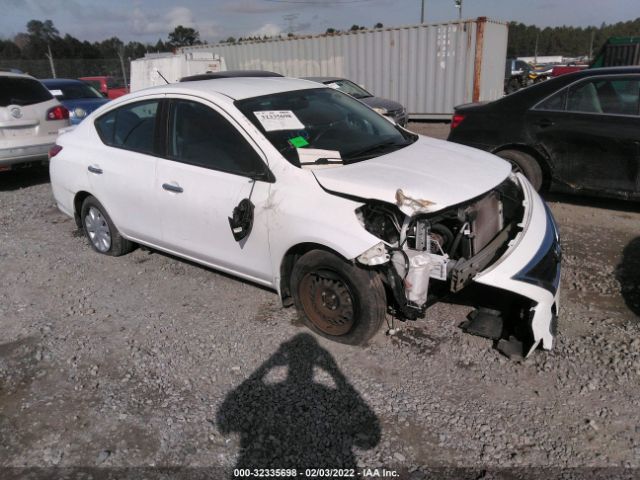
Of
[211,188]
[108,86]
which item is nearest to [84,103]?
[211,188]

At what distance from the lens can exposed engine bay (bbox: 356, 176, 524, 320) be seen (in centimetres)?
308

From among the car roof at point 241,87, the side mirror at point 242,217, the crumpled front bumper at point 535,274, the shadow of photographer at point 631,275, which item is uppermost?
the car roof at point 241,87

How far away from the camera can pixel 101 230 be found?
5234mm

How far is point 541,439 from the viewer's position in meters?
2.65

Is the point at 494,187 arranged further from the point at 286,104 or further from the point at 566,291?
the point at 286,104

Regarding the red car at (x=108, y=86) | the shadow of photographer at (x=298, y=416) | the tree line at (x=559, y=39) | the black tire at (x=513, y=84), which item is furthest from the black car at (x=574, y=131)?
the tree line at (x=559, y=39)

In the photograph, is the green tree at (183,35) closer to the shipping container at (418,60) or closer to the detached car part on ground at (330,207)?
the shipping container at (418,60)

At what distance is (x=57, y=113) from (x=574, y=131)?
7.74m

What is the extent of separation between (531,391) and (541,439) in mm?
394

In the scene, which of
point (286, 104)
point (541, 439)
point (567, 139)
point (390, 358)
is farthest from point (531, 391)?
point (567, 139)

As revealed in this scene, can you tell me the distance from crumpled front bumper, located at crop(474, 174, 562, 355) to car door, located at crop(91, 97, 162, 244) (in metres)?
2.80

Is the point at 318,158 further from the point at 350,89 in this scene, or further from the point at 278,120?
the point at 350,89

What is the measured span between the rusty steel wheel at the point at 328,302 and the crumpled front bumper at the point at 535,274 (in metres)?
0.85

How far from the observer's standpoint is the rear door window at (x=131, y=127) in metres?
4.34
